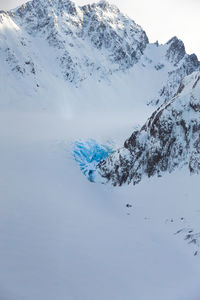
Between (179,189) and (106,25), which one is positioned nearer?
(179,189)

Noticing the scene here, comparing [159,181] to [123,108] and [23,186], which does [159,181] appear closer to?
[23,186]

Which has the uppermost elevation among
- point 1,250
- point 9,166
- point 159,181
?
point 9,166

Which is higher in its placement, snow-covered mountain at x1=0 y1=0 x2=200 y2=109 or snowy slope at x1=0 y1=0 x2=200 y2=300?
snow-covered mountain at x1=0 y1=0 x2=200 y2=109

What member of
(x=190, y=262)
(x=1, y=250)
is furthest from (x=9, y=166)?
(x=190, y=262)

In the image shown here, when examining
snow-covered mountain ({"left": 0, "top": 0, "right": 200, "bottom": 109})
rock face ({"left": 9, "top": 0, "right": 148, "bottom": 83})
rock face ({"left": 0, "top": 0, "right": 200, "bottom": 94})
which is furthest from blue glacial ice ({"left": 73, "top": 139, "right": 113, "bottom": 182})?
rock face ({"left": 9, "top": 0, "right": 148, "bottom": 83})

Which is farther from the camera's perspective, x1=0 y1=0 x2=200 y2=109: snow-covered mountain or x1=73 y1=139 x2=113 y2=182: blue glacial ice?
x1=0 y1=0 x2=200 y2=109: snow-covered mountain

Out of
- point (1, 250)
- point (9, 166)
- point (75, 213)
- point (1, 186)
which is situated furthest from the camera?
point (9, 166)

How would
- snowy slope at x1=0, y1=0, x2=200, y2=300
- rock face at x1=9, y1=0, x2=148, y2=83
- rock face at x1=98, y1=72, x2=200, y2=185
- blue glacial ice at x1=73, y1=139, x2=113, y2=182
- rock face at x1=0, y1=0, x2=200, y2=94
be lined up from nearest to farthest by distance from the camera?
snowy slope at x1=0, y1=0, x2=200, y2=300 → rock face at x1=98, y1=72, x2=200, y2=185 → blue glacial ice at x1=73, y1=139, x2=113, y2=182 → rock face at x1=0, y1=0, x2=200, y2=94 → rock face at x1=9, y1=0, x2=148, y2=83

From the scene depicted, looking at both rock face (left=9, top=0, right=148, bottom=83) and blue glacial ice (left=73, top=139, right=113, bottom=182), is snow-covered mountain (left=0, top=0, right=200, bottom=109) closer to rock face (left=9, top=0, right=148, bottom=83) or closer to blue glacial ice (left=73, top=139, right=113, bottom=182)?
rock face (left=9, top=0, right=148, bottom=83)
